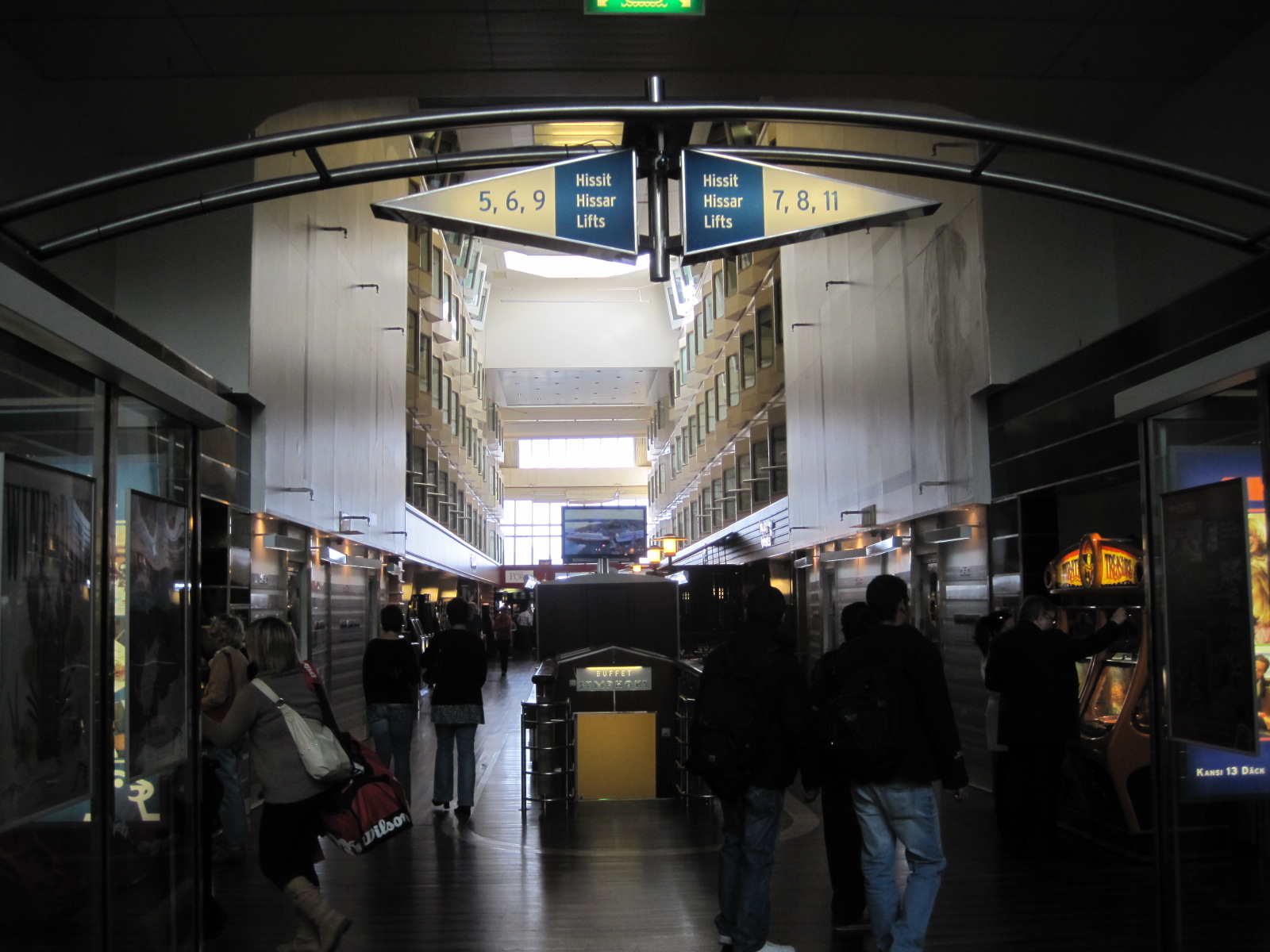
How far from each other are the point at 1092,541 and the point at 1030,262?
127 inches

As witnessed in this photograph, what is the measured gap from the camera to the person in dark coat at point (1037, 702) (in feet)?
25.3

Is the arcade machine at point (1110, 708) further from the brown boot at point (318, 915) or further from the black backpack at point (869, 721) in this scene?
the brown boot at point (318, 915)

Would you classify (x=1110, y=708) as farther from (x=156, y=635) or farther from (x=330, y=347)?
(x=330, y=347)

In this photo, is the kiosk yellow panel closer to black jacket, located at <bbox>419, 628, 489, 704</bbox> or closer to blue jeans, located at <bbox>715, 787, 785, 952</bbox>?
black jacket, located at <bbox>419, 628, 489, 704</bbox>

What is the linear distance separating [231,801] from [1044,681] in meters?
5.19

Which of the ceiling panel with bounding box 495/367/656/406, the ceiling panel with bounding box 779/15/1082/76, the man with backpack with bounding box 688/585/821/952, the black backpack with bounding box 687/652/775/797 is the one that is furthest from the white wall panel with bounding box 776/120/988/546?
the ceiling panel with bounding box 495/367/656/406

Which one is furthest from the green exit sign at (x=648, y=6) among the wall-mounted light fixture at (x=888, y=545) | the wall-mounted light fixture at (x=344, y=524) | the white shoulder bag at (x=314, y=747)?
the wall-mounted light fixture at (x=344, y=524)

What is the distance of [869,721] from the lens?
500cm

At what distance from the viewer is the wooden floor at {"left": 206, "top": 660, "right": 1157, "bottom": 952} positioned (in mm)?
6176

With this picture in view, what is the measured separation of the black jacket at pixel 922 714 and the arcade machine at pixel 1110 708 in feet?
9.50

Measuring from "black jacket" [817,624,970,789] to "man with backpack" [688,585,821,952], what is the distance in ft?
1.10

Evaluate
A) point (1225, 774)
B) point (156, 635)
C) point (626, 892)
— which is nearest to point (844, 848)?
point (626, 892)

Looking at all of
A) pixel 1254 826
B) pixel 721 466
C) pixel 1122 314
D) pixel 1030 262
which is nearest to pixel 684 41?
pixel 1030 262

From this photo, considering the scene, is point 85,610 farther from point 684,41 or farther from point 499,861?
point 684,41
